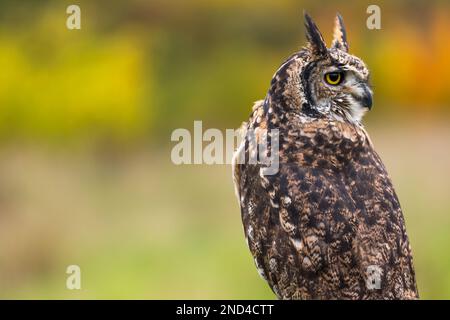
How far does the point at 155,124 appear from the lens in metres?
10.0

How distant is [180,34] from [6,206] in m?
3.23

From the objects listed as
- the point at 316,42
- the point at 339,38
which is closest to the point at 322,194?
the point at 316,42

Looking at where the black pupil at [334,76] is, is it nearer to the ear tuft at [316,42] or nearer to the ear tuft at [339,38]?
the ear tuft at [316,42]

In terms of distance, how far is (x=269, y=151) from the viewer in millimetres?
3426

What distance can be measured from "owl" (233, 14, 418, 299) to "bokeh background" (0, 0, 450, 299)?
3468 millimetres

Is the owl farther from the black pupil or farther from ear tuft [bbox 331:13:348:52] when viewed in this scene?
ear tuft [bbox 331:13:348:52]

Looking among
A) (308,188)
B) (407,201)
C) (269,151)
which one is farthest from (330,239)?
(407,201)

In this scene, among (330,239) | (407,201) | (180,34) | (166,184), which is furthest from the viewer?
(180,34)

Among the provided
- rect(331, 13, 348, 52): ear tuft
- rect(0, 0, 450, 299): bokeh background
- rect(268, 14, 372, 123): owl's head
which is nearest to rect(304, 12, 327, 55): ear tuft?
rect(268, 14, 372, 123): owl's head

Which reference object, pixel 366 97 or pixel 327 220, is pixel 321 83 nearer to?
pixel 366 97

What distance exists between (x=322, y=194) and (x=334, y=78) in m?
0.45

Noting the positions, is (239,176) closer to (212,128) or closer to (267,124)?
(267,124)

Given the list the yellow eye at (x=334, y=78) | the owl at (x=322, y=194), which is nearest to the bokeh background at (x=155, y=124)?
the owl at (x=322, y=194)

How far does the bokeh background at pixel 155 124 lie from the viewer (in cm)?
776
